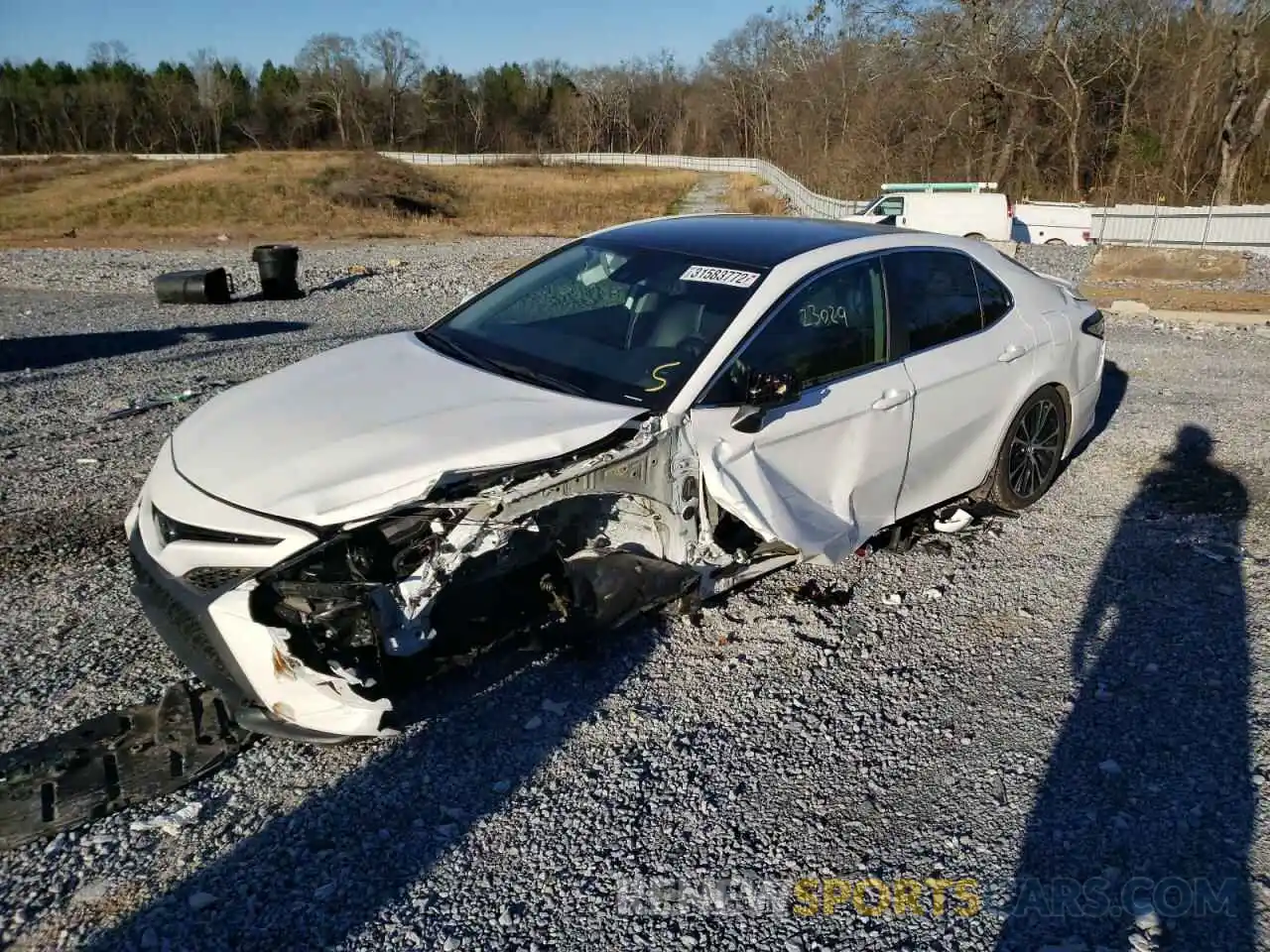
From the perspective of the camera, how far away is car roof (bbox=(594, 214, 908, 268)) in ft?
14.2

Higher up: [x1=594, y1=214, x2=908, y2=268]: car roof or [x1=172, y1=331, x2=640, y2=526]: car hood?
[x1=594, y1=214, x2=908, y2=268]: car roof

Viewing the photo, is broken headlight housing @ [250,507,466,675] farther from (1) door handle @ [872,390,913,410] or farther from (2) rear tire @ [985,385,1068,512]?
(2) rear tire @ [985,385,1068,512]

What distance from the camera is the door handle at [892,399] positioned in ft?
13.8

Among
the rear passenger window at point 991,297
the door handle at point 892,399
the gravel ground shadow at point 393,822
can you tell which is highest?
the rear passenger window at point 991,297

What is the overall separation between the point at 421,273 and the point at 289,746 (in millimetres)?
14147

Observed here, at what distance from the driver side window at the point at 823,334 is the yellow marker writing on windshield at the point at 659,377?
0.61 feet

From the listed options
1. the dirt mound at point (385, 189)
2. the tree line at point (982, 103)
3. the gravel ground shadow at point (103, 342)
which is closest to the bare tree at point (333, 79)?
the tree line at point (982, 103)

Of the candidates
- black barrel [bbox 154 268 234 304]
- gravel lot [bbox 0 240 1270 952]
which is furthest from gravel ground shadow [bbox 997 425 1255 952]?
black barrel [bbox 154 268 234 304]

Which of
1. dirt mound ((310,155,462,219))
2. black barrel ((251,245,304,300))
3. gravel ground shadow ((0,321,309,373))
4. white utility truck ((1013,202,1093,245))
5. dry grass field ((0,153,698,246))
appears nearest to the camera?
gravel ground shadow ((0,321,309,373))

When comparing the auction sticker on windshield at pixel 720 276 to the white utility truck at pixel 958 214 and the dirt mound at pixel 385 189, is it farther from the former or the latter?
the dirt mound at pixel 385 189

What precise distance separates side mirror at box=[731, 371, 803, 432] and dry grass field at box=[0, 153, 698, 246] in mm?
23576

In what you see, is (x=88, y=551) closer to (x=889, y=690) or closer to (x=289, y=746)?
(x=289, y=746)

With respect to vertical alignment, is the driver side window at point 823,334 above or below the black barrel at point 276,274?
above

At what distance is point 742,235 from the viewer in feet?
15.2
